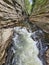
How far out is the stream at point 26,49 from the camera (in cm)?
727

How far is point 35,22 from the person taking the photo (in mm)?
10875

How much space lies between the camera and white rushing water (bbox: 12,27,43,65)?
731 cm

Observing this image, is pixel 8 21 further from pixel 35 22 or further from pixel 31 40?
pixel 35 22

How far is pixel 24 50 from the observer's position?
7801 mm

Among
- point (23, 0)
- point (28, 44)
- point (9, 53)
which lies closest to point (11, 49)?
point (9, 53)

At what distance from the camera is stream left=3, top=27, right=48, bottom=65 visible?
286 inches

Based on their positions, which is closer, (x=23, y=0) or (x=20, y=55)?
(x=20, y=55)

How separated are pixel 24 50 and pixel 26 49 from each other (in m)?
0.13

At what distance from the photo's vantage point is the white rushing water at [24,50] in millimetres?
7309

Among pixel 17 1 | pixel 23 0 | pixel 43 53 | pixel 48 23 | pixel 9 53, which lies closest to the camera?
pixel 9 53

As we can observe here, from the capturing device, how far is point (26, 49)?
25.9 feet

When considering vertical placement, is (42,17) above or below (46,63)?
above

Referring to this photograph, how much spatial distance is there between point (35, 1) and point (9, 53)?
9.81 metres

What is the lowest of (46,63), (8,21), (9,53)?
(46,63)
